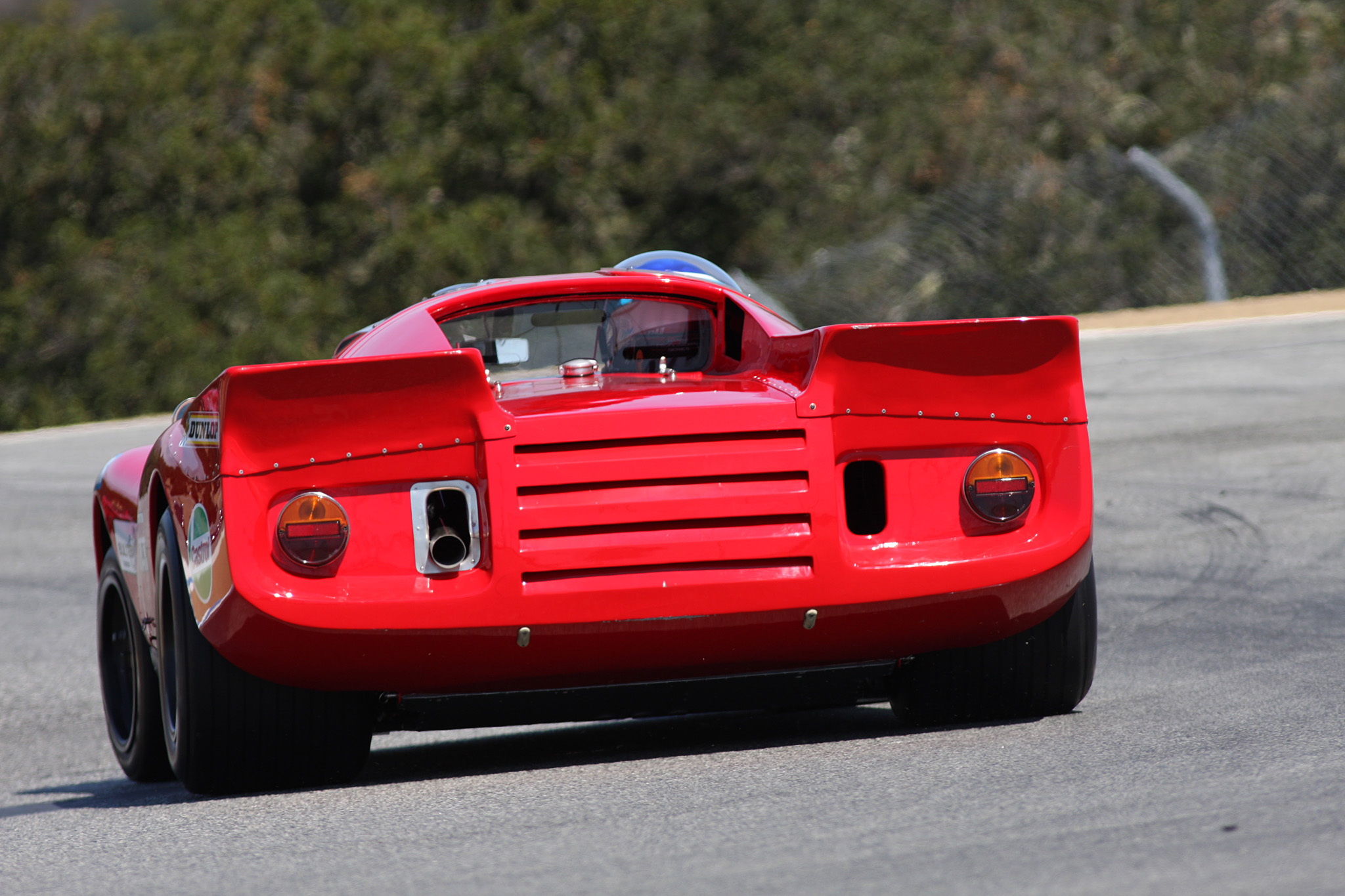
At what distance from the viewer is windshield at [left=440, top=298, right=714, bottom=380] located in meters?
5.13

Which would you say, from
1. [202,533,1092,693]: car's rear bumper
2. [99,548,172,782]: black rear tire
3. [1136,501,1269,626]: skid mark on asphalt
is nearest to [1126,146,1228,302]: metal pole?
[1136,501,1269,626]: skid mark on asphalt

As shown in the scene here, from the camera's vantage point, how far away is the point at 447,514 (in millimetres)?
3891

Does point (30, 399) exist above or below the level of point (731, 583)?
below

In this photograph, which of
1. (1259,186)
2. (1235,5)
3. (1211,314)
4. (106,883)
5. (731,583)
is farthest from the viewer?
(1235,5)

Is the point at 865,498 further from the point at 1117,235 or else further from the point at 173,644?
the point at 1117,235

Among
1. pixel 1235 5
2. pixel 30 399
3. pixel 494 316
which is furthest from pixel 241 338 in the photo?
pixel 494 316

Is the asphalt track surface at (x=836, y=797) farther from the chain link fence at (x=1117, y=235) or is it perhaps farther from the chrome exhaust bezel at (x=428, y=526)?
the chain link fence at (x=1117, y=235)

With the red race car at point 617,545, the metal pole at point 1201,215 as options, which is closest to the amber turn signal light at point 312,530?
the red race car at point 617,545

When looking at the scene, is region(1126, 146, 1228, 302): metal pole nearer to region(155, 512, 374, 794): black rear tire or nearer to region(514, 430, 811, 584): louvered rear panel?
region(514, 430, 811, 584): louvered rear panel

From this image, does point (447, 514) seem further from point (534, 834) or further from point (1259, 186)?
point (1259, 186)

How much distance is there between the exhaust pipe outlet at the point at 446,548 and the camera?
12.6 ft

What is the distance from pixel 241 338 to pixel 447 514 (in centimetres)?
2202

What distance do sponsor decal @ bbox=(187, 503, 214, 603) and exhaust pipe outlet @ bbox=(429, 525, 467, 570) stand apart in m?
0.49

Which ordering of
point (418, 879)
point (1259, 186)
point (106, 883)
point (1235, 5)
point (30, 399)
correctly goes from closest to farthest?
point (418, 879), point (106, 883), point (1259, 186), point (30, 399), point (1235, 5)
